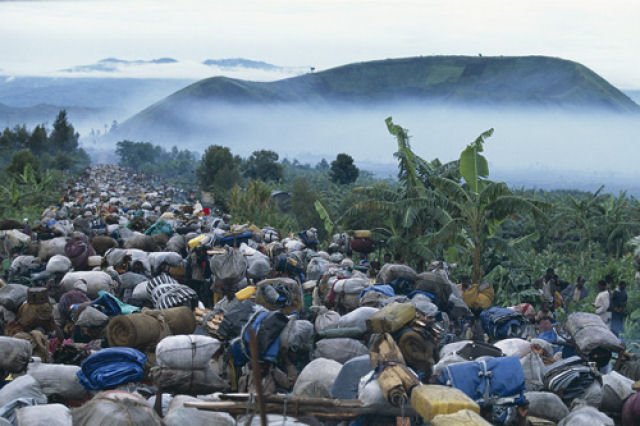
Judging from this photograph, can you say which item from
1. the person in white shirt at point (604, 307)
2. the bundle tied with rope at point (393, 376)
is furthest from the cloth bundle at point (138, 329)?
the person in white shirt at point (604, 307)

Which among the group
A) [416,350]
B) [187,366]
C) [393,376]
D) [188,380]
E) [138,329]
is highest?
[393,376]

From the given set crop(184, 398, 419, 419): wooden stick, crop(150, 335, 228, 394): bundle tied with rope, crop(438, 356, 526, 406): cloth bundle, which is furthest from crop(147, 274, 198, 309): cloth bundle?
crop(438, 356, 526, 406): cloth bundle

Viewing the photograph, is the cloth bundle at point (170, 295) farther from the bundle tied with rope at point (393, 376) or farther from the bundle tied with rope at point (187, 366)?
the bundle tied with rope at point (393, 376)

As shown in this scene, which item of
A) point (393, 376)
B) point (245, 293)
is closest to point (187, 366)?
point (245, 293)

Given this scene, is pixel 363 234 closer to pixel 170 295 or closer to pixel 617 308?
pixel 617 308

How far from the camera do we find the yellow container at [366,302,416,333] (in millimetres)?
5561

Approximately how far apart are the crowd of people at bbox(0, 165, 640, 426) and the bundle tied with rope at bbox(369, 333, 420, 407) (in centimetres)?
1

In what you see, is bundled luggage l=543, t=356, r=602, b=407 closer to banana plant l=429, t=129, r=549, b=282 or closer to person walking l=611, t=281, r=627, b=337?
person walking l=611, t=281, r=627, b=337

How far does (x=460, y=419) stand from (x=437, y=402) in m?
0.32

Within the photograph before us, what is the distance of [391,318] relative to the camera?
5.59 m

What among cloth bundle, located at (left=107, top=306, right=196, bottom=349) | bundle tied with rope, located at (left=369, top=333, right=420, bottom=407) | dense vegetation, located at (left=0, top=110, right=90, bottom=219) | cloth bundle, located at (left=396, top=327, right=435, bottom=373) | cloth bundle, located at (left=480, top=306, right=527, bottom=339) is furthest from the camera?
dense vegetation, located at (left=0, top=110, right=90, bottom=219)

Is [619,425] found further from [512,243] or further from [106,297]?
[512,243]

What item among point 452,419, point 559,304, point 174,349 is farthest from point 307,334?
point 559,304

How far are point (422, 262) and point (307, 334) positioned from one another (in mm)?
7157
